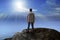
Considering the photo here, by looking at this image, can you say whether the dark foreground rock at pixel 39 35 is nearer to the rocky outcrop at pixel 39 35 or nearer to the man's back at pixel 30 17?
the rocky outcrop at pixel 39 35

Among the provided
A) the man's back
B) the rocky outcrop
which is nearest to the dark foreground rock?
the rocky outcrop

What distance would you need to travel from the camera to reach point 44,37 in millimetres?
16578

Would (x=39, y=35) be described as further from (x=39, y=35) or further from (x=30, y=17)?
(x=30, y=17)

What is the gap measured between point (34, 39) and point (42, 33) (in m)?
1.05

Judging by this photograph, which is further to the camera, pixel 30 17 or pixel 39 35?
pixel 30 17

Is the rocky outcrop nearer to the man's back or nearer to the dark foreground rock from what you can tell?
the dark foreground rock

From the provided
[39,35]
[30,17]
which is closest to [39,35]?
[39,35]

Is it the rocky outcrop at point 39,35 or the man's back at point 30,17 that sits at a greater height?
the man's back at point 30,17

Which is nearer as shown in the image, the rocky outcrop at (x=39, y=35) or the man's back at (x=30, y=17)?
the rocky outcrop at (x=39, y=35)

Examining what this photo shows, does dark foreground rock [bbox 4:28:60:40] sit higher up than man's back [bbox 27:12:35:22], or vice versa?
man's back [bbox 27:12:35:22]

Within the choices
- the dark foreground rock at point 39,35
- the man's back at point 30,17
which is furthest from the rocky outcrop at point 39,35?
the man's back at point 30,17

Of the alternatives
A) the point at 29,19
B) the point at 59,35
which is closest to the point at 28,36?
the point at 29,19

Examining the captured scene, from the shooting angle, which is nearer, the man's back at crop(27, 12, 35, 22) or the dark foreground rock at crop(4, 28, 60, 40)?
the dark foreground rock at crop(4, 28, 60, 40)

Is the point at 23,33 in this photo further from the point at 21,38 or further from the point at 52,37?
the point at 52,37
